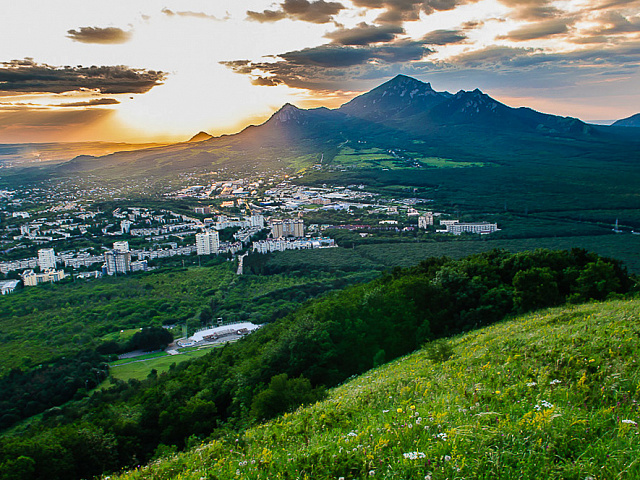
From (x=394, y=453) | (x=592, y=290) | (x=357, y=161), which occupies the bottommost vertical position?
(x=592, y=290)

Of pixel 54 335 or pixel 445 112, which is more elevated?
pixel 445 112

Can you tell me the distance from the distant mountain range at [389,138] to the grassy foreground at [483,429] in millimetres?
94378

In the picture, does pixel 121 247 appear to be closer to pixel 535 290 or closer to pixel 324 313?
pixel 324 313

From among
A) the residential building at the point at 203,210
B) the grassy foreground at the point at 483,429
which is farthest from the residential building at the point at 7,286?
the grassy foreground at the point at 483,429

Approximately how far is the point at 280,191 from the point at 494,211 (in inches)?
1497

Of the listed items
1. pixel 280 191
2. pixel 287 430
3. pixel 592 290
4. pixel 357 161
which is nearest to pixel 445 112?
pixel 357 161

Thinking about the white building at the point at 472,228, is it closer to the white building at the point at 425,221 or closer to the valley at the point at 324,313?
the valley at the point at 324,313

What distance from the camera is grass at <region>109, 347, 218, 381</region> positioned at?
20125 mm

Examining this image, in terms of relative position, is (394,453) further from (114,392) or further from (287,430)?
(114,392)

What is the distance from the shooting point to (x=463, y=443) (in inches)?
119

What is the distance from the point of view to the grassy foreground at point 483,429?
278 centimetres

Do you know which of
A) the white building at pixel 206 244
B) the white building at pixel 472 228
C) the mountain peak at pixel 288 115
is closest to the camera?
the white building at pixel 206 244

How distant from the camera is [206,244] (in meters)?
46.1

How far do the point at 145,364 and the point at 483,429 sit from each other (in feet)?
69.3
